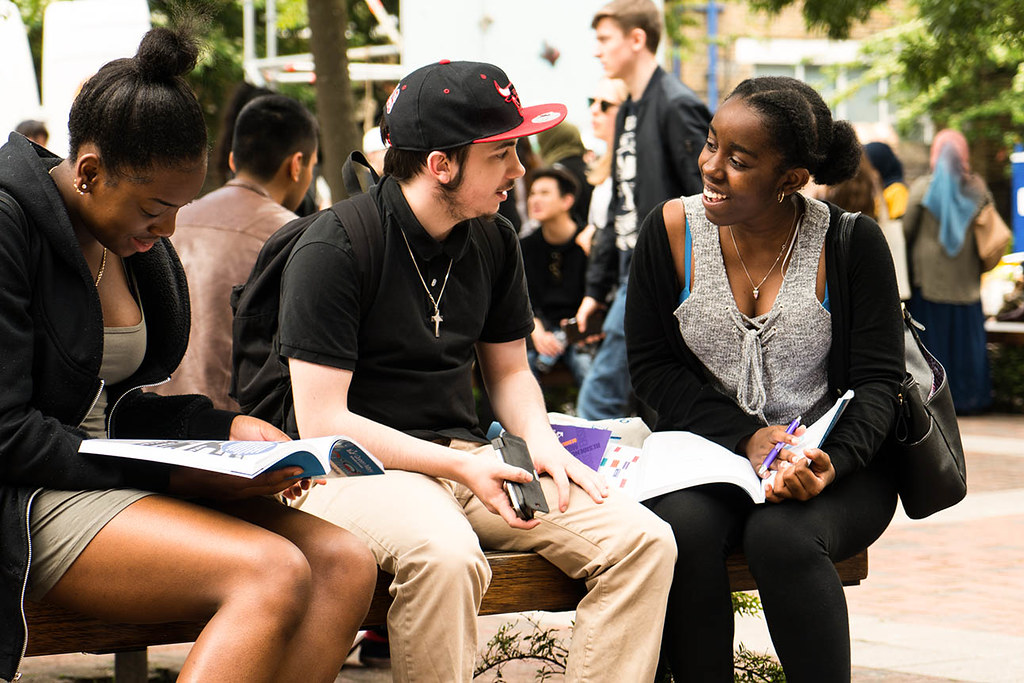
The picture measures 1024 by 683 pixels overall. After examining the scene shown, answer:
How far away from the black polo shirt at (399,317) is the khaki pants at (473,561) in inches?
6.0

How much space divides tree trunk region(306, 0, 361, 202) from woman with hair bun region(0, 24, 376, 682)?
4.26 meters

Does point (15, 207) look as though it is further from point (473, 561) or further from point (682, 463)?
point (682, 463)

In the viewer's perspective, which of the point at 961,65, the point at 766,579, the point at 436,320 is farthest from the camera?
the point at 961,65

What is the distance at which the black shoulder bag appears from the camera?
3.38 meters

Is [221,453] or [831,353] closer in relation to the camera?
[221,453]

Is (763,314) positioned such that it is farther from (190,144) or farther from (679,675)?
(190,144)

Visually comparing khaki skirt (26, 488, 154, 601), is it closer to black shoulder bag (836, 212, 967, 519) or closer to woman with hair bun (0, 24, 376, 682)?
woman with hair bun (0, 24, 376, 682)

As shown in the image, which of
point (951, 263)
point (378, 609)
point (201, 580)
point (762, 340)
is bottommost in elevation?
point (951, 263)

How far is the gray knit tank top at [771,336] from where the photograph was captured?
11.5 ft

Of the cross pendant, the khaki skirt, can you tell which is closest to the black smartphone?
the cross pendant

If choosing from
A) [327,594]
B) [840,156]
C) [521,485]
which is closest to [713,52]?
[840,156]

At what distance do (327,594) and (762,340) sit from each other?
56.1 inches

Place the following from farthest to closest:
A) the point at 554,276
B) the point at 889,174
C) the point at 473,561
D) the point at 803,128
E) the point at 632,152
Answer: the point at 889,174 < the point at 554,276 < the point at 632,152 < the point at 803,128 < the point at 473,561

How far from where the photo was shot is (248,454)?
251 cm
